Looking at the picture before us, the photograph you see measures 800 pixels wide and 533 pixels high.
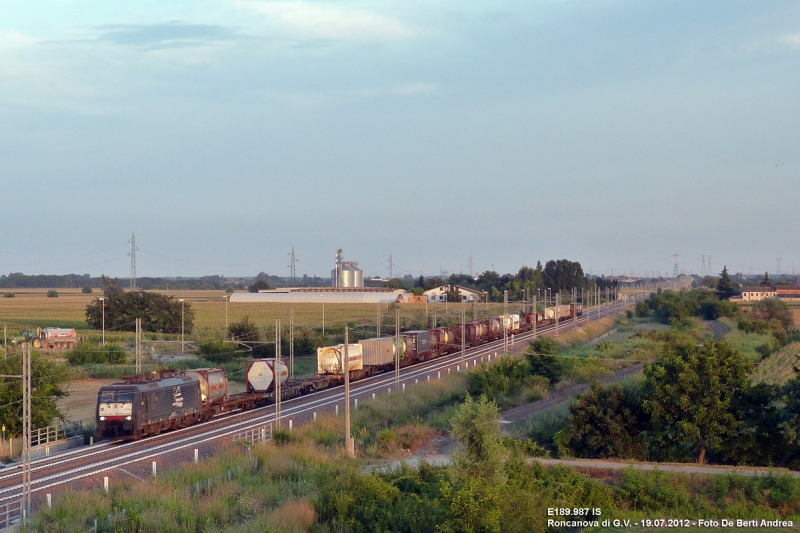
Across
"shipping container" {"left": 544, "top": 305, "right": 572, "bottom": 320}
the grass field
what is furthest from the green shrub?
"shipping container" {"left": 544, "top": 305, "right": 572, "bottom": 320}

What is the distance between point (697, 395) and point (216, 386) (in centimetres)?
2308

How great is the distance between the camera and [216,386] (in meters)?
39.1

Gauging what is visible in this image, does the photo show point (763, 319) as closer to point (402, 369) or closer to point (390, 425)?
point (402, 369)

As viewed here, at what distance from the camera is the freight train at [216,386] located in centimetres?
3164

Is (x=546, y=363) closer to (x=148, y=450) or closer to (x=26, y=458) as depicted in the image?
(x=148, y=450)

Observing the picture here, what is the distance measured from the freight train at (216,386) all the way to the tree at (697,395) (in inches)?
642

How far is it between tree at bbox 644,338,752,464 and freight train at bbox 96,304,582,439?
16.3 meters

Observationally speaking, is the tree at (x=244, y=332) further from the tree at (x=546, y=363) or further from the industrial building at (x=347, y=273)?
the industrial building at (x=347, y=273)

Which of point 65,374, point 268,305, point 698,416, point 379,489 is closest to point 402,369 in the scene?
point 65,374

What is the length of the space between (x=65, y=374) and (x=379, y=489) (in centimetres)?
2265

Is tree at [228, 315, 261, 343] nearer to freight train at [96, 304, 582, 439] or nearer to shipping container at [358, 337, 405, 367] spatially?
freight train at [96, 304, 582, 439]

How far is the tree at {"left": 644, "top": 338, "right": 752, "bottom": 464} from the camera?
28078 mm

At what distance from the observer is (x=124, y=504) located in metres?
19.7

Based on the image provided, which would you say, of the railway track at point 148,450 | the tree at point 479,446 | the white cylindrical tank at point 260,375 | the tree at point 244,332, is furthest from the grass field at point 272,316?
the tree at point 479,446
